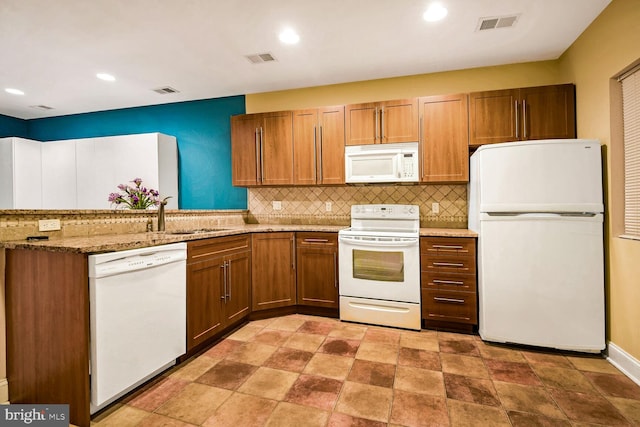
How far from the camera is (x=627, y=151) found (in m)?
2.10

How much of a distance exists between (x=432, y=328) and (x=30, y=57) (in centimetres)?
465

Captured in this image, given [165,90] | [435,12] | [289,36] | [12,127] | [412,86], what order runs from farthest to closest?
[12,127] < [165,90] < [412,86] < [289,36] < [435,12]

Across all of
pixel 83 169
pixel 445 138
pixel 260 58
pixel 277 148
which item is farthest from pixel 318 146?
pixel 83 169

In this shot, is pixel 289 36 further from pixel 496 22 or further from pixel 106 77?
pixel 106 77

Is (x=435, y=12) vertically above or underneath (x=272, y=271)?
above

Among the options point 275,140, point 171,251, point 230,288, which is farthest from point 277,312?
point 275,140

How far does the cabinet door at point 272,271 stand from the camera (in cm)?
302

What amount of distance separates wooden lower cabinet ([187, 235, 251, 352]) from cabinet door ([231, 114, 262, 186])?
940 millimetres

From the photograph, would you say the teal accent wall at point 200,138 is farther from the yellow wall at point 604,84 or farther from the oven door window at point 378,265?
the yellow wall at point 604,84

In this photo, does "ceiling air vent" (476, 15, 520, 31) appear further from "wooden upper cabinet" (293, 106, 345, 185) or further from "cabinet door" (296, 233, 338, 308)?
"cabinet door" (296, 233, 338, 308)

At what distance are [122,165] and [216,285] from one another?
8.88ft

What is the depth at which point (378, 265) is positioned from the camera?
284cm

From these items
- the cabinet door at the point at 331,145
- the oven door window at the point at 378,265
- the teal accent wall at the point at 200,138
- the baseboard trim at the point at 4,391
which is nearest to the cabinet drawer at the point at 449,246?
the oven door window at the point at 378,265

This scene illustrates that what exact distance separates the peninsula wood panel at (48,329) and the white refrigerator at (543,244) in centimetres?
270
